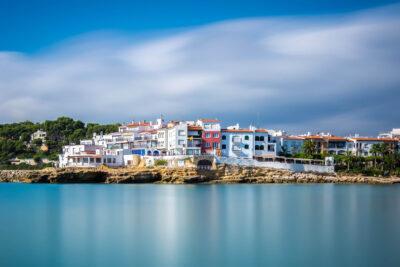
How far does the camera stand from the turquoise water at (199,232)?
23344 mm

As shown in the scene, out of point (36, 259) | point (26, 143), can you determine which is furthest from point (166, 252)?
point (26, 143)

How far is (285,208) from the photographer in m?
40.7

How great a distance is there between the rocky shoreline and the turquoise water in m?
25.0

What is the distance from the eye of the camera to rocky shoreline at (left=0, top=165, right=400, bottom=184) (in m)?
72.7

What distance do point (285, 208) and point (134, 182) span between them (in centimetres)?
3616

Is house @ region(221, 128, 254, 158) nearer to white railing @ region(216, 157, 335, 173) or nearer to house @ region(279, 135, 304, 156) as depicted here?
white railing @ region(216, 157, 335, 173)

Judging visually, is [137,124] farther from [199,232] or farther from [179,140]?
[199,232]

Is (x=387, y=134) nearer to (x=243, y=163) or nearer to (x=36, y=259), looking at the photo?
(x=243, y=163)

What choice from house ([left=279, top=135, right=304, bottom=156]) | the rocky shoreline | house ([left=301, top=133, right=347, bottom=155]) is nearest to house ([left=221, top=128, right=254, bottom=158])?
the rocky shoreline

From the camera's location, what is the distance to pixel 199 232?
29.6 metres

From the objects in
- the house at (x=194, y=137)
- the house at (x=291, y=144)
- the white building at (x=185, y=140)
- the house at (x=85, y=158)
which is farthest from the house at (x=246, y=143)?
the house at (x=85, y=158)

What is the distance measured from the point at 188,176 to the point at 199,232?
4223 centimetres

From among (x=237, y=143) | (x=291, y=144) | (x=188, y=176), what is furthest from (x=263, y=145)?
(x=188, y=176)

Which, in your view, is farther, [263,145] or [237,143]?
[263,145]
